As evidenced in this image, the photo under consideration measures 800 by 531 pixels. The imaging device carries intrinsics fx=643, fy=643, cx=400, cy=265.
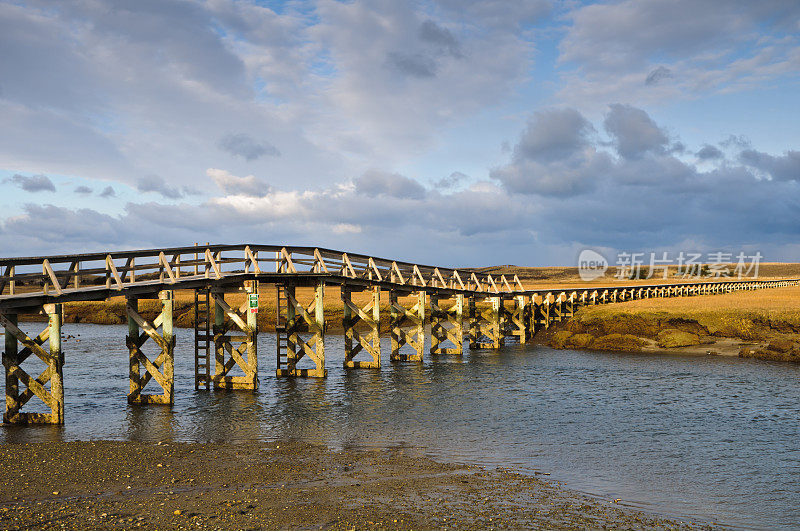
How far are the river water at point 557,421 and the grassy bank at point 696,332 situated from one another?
480cm

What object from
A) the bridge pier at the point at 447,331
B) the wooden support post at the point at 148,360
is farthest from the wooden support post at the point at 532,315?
the wooden support post at the point at 148,360

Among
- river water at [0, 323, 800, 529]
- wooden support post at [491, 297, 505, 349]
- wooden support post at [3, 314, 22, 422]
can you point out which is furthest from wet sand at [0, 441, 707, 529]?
wooden support post at [491, 297, 505, 349]

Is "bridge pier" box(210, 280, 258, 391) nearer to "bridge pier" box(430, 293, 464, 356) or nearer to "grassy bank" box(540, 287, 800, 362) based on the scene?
"bridge pier" box(430, 293, 464, 356)

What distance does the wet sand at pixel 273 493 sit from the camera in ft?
34.7

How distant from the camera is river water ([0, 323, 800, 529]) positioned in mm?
13654

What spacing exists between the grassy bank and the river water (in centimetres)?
480

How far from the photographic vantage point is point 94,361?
122 feet

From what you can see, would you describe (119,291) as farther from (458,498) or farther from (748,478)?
(748,478)

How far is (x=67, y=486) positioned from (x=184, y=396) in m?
12.5

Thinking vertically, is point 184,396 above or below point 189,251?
below

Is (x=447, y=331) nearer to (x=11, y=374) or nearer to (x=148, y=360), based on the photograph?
(x=148, y=360)

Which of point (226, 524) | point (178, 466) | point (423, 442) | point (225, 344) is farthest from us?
point (225, 344)

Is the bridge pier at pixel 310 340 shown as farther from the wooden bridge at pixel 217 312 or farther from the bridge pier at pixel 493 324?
the bridge pier at pixel 493 324

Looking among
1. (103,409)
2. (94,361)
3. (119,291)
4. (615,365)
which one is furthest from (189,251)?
(615,365)
